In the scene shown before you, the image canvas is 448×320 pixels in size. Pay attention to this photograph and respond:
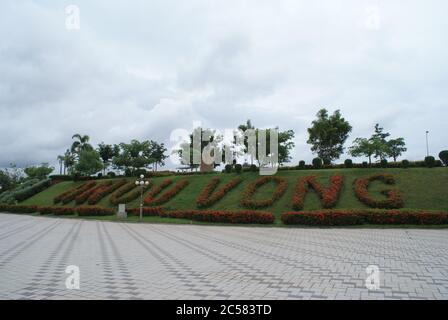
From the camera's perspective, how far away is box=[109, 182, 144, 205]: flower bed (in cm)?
3281

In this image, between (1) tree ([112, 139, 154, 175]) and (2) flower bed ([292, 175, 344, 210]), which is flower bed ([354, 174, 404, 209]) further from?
(1) tree ([112, 139, 154, 175])

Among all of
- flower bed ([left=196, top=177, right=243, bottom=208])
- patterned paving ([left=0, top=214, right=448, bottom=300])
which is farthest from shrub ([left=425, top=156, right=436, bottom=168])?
patterned paving ([left=0, top=214, right=448, bottom=300])

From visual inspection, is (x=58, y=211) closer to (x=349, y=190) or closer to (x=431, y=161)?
(x=349, y=190)

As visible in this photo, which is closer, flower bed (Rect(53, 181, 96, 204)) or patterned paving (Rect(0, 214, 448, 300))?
patterned paving (Rect(0, 214, 448, 300))

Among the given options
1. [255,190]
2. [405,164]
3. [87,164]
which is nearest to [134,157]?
[87,164]

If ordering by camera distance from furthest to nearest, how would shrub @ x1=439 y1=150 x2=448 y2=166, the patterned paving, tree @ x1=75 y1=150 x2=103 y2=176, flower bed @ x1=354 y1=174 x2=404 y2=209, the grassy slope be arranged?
tree @ x1=75 y1=150 x2=103 y2=176
shrub @ x1=439 y1=150 x2=448 y2=166
the grassy slope
flower bed @ x1=354 y1=174 x2=404 y2=209
the patterned paving

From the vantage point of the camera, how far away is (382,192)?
23.9 metres

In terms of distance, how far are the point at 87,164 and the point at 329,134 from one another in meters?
37.3

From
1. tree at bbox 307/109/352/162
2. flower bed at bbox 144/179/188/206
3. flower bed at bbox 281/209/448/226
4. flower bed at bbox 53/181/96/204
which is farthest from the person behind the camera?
tree at bbox 307/109/352/162

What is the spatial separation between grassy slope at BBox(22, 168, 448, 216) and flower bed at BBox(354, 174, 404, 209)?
0.48 meters

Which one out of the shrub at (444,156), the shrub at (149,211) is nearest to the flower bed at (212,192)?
the shrub at (149,211)
